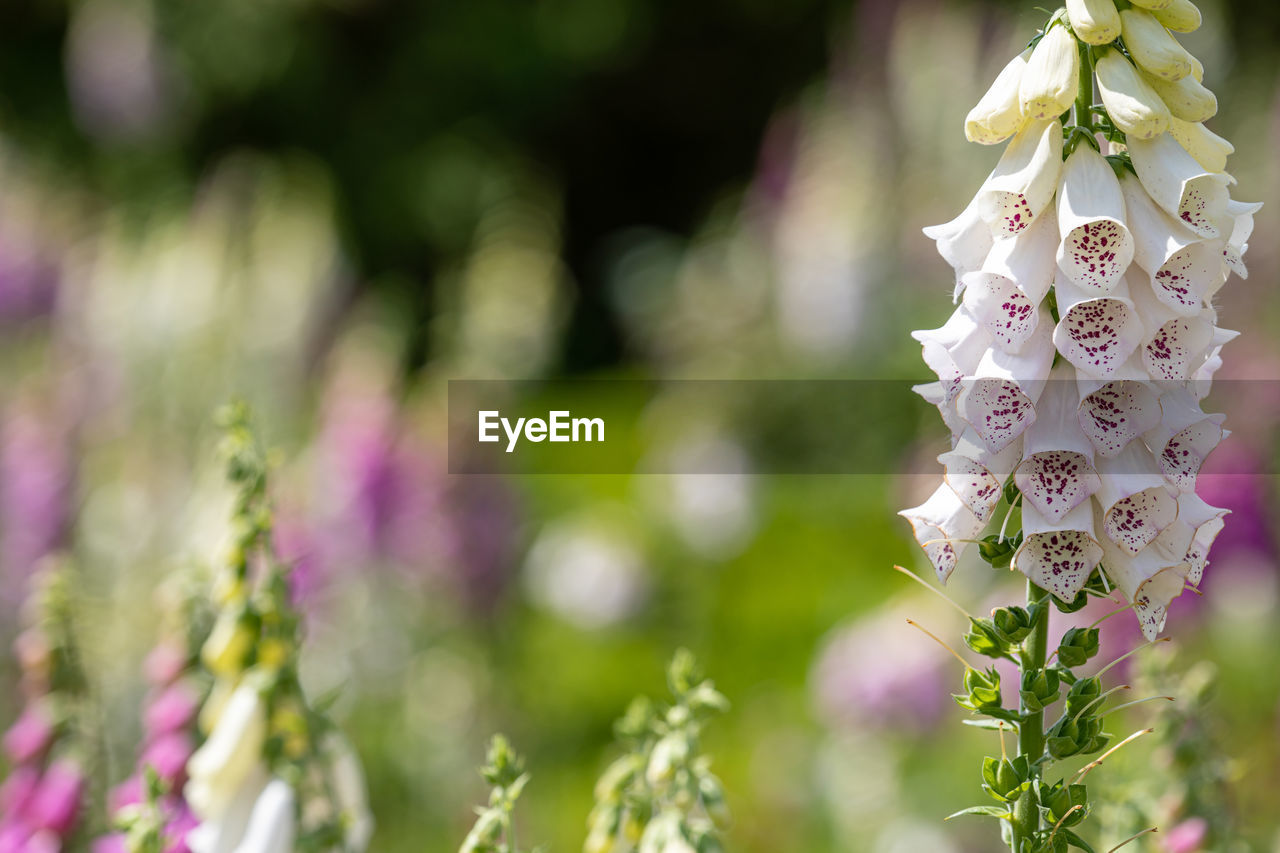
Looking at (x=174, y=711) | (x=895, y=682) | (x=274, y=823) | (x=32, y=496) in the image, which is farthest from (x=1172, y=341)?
(x=32, y=496)

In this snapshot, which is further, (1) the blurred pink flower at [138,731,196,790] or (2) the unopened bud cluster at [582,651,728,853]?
(1) the blurred pink flower at [138,731,196,790]

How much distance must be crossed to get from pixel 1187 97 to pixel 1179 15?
0.07m

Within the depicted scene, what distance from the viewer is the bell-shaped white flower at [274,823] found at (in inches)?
45.8

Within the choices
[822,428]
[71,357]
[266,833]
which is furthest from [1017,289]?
[822,428]

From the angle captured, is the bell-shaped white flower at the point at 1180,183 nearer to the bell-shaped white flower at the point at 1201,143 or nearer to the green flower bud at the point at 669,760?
the bell-shaped white flower at the point at 1201,143

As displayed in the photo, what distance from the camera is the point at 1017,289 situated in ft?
3.03

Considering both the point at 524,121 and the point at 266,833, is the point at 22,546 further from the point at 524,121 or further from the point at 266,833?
the point at 524,121

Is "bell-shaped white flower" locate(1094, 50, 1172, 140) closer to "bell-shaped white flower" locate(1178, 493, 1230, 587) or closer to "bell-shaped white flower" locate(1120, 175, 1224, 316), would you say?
"bell-shaped white flower" locate(1120, 175, 1224, 316)

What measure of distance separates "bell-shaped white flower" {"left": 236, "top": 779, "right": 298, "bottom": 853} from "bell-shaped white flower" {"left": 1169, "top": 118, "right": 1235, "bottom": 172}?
36.5 inches

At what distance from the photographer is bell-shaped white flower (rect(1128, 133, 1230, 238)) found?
907 mm

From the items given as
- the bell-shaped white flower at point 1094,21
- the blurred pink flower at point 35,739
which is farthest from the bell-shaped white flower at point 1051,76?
the blurred pink flower at point 35,739

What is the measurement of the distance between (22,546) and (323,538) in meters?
0.78

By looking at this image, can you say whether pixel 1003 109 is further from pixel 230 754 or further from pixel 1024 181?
pixel 230 754

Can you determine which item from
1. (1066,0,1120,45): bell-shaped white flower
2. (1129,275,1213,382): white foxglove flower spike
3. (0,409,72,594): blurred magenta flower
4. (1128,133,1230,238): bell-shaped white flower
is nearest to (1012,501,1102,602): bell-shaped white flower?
(1129,275,1213,382): white foxglove flower spike
